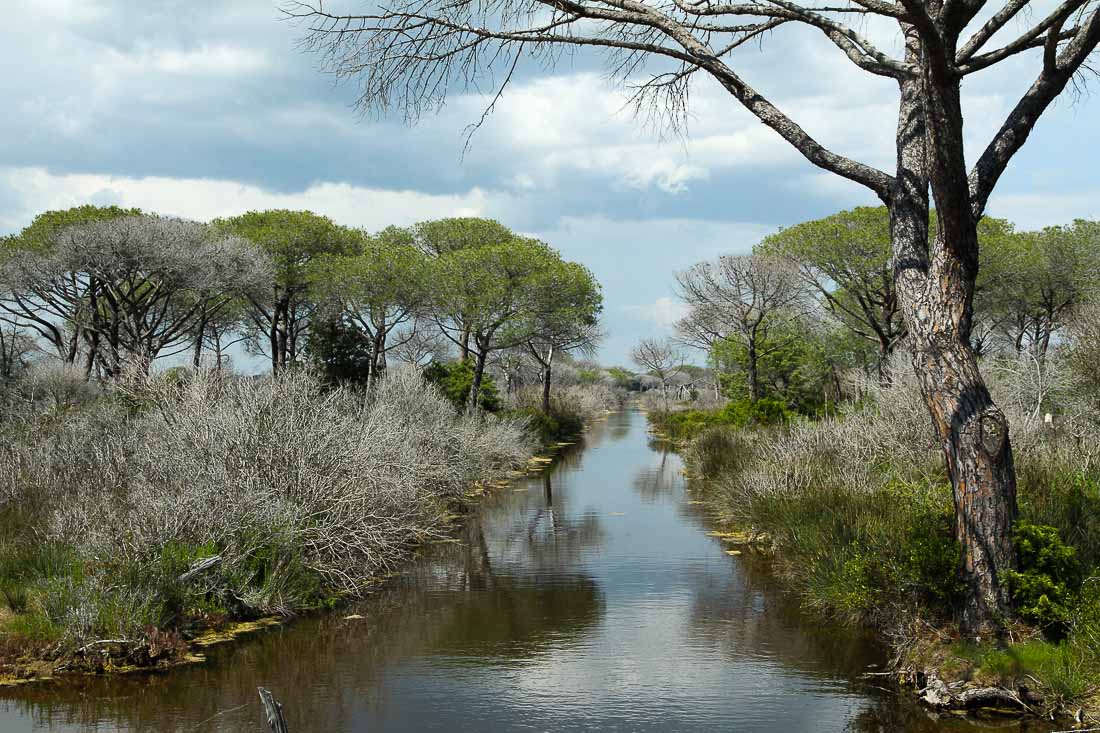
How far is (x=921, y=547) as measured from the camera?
8.19m

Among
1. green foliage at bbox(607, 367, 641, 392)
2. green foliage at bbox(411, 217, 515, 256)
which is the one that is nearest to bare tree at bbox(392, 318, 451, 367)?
green foliage at bbox(411, 217, 515, 256)

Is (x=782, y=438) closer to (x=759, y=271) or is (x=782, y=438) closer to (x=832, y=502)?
(x=832, y=502)

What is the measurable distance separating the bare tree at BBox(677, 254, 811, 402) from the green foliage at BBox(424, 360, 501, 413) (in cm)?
1018

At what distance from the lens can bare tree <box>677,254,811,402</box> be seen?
3638 centimetres

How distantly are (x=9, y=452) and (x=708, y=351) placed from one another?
35507 mm

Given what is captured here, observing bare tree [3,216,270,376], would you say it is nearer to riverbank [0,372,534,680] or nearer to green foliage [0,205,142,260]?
green foliage [0,205,142,260]

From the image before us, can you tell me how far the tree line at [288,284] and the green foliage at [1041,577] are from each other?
841 inches

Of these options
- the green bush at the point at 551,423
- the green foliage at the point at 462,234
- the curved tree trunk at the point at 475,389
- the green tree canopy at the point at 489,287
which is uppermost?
the green foliage at the point at 462,234

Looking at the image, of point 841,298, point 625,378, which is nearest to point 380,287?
point 841,298

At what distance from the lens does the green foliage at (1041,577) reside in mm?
7426

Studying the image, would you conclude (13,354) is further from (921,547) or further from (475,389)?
(921,547)

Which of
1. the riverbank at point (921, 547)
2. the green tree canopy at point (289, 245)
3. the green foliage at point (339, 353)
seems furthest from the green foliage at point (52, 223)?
the riverbank at point (921, 547)

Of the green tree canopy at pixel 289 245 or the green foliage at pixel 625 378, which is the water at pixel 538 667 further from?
the green foliage at pixel 625 378

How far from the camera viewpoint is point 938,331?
7.71m
